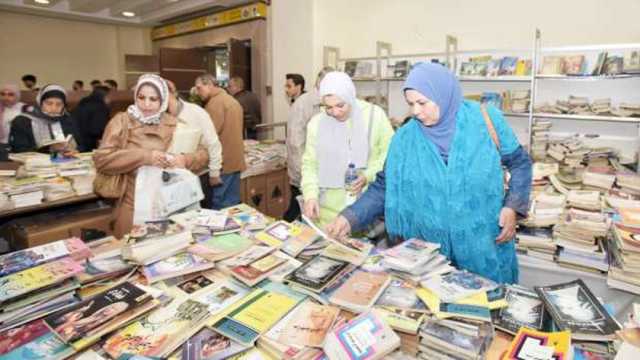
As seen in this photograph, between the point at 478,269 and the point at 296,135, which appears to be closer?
the point at 478,269

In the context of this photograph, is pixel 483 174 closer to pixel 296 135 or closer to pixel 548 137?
pixel 296 135

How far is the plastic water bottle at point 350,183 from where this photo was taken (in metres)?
2.12

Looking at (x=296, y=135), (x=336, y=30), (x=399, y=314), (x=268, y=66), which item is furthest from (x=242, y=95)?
(x=399, y=314)

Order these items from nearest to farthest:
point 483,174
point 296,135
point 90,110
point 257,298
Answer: point 257,298 → point 483,174 → point 296,135 → point 90,110

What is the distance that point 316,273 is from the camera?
4.62 ft

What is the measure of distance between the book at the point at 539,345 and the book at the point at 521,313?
53mm

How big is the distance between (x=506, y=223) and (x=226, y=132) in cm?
269

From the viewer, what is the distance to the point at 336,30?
612cm

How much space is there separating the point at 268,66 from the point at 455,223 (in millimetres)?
5114

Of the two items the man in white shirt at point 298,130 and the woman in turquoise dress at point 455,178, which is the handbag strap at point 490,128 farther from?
the man in white shirt at point 298,130

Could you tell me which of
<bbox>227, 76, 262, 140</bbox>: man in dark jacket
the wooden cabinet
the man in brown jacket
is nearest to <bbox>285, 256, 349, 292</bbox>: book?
the man in brown jacket

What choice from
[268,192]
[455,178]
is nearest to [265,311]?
[455,178]

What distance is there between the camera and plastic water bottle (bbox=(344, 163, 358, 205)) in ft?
6.96

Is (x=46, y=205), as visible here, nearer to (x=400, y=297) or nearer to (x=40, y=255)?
(x=40, y=255)
